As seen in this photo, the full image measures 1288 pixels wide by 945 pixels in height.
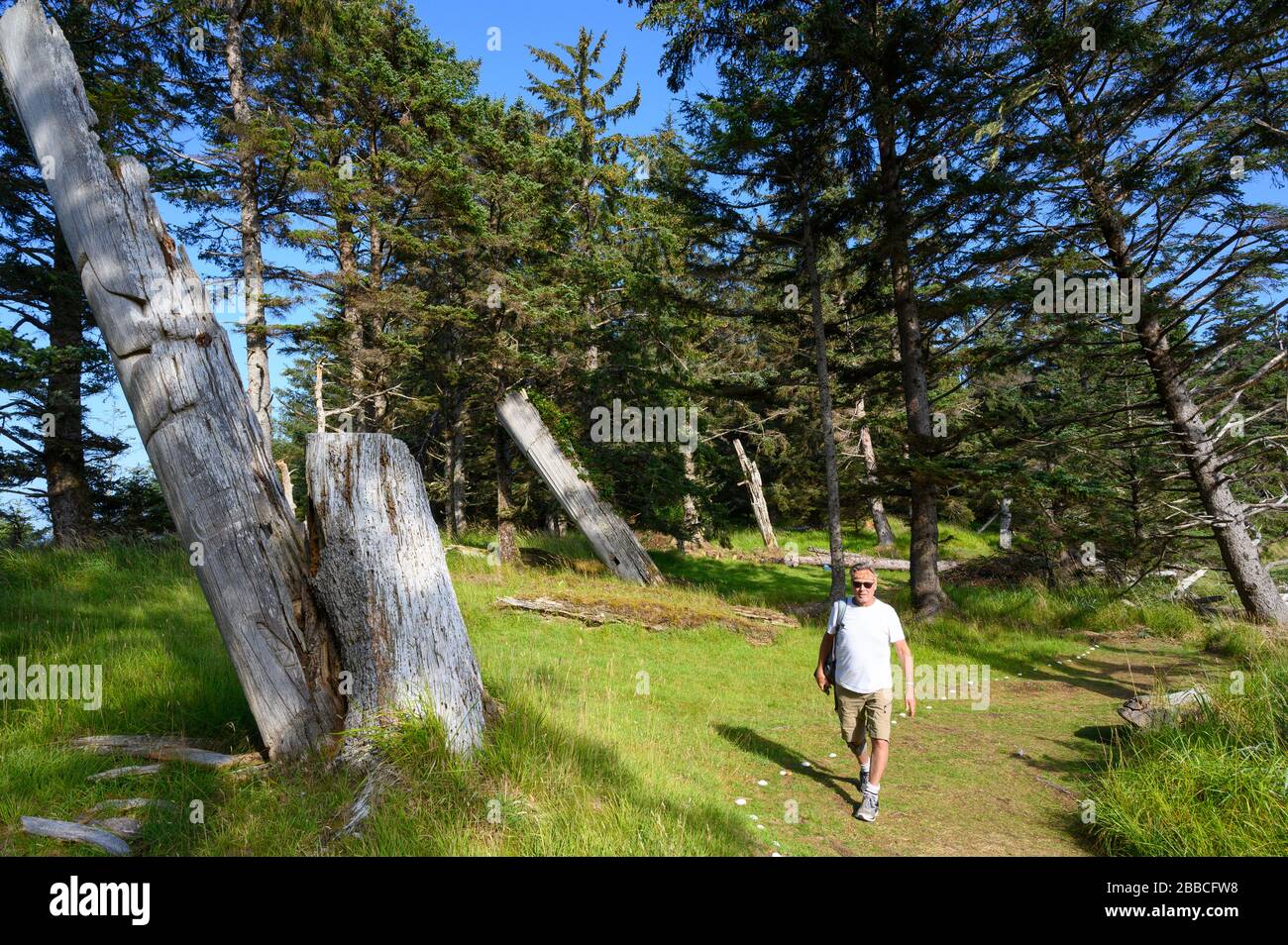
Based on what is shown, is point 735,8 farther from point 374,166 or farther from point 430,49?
point 374,166

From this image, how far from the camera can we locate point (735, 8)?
12.1 metres

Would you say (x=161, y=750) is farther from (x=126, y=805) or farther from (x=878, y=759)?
(x=878, y=759)

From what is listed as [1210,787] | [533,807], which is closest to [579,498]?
[533,807]

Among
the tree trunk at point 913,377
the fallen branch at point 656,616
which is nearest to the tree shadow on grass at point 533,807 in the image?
the fallen branch at point 656,616

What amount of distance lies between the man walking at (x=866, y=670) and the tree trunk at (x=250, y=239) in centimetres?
1309

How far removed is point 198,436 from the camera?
11.8 ft

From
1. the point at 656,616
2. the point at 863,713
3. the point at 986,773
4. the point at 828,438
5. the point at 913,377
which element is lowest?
the point at 986,773

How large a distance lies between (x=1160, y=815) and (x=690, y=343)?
61.4 ft

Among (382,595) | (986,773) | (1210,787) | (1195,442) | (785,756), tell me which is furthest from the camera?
(1195,442)

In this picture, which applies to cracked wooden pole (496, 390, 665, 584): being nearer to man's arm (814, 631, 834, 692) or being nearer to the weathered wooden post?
man's arm (814, 631, 834, 692)

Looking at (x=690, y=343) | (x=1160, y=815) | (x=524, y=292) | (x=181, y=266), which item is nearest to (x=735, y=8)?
(x=524, y=292)

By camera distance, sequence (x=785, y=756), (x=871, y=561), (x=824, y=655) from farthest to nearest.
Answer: (x=871, y=561) < (x=785, y=756) < (x=824, y=655)

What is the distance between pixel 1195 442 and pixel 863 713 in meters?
7.90

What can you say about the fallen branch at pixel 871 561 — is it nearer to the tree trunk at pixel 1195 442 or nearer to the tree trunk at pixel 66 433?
the tree trunk at pixel 1195 442
